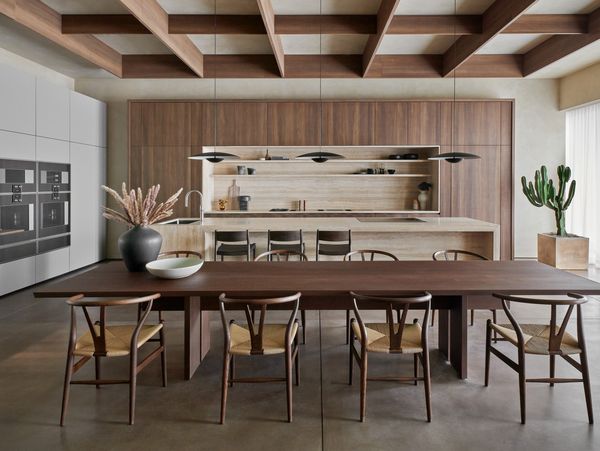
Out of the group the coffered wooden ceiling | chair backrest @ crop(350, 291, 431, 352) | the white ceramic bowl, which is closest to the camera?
chair backrest @ crop(350, 291, 431, 352)

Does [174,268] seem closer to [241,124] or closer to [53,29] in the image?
[53,29]

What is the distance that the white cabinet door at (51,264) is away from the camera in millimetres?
5652

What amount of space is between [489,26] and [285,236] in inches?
130

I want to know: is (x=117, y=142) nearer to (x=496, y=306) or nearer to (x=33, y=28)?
(x=33, y=28)

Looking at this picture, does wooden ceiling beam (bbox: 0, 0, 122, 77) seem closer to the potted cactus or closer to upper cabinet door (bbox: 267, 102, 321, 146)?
upper cabinet door (bbox: 267, 102, 321, 146)

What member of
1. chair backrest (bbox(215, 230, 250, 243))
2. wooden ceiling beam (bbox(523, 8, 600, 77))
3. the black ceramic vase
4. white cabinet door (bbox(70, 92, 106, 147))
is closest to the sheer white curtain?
wooden ceiling beam (bbox(523, 8, 600, 77))

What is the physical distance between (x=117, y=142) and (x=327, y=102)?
11.7 ft

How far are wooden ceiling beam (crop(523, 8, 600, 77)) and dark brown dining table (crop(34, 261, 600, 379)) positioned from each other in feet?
11.3

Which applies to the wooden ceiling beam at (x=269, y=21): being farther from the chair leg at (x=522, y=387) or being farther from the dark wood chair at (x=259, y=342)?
the chair leg at (x=522, y=387)

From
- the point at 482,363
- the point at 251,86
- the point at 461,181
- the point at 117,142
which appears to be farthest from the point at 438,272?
the point at 117,142

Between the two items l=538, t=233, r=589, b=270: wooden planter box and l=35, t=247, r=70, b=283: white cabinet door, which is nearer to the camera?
l=35, t=247, r=70, b=283: white cabinet door

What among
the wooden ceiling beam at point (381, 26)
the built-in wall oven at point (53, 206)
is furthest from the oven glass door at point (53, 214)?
the wooden ceiling beam at point (381, 26)

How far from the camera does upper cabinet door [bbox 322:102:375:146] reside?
721cm

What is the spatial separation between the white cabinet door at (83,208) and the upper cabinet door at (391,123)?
4.50 m
